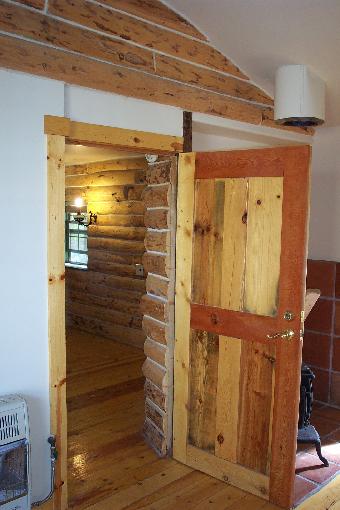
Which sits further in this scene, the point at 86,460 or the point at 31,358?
the point at 86,460

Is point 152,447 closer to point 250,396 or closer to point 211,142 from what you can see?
point 250,396

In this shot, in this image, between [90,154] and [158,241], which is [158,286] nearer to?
[158,241]

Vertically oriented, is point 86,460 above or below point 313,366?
below

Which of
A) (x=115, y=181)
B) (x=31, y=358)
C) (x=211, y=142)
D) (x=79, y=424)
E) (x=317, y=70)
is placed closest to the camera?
(x=31, y=358)

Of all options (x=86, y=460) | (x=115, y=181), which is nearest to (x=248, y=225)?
(x=86, y=460)

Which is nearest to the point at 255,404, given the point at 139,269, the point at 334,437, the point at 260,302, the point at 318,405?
the point at 260,302

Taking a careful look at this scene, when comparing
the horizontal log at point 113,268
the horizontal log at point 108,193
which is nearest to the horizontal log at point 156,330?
the horizontal log at point 113,268

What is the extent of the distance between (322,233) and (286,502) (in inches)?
107

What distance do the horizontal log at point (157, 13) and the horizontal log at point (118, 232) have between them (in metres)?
3.32

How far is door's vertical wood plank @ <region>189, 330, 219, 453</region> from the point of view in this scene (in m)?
3.35

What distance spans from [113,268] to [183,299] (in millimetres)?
3700

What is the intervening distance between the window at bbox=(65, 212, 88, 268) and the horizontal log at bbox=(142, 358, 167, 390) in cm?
408

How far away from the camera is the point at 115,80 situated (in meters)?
3.04

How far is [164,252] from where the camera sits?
3594 mm
